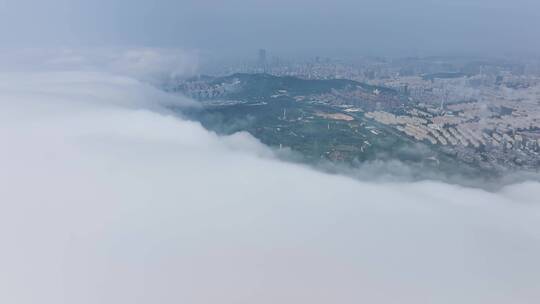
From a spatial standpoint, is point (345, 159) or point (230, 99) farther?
point (230, 99)

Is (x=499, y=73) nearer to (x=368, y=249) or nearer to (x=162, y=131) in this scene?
(x=162, y=131)

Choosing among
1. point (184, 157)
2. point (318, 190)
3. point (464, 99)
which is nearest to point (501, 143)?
point (464, 99)

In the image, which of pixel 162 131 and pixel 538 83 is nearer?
pixel 162 131

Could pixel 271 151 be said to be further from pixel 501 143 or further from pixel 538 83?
pixel 538 83

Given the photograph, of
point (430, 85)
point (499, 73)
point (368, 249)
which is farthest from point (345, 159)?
point (499, 73)

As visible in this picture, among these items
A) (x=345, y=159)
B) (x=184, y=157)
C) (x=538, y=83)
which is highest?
(x=538, y=83)

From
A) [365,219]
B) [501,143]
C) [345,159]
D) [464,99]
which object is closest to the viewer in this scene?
[365,219]

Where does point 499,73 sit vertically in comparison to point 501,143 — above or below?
above

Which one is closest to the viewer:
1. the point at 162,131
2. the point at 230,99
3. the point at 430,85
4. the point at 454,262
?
the point at 454,262

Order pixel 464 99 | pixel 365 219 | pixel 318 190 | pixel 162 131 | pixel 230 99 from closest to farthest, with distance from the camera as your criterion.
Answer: pixel 365 219 < pixel 318 190 < pixel 162 131 < pixel 464 99 < pixel 230 99
